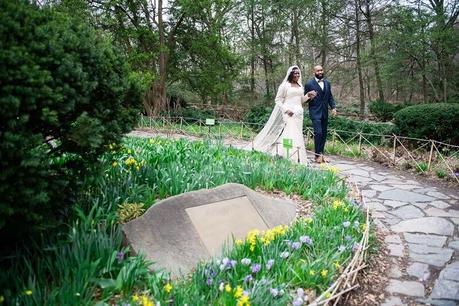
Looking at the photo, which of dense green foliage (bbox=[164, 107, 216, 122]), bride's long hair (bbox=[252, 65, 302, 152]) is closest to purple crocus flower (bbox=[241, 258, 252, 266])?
bride's long hair (bbox=[252, 65, 302, 152])

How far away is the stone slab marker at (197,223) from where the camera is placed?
9.17ft

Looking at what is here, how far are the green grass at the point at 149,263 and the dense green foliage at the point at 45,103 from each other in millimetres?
269

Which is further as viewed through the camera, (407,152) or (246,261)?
(407,152)

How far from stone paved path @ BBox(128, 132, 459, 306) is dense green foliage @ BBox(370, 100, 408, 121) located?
10.1m

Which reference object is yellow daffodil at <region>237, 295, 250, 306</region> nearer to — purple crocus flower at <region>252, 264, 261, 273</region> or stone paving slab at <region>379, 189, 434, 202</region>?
purple crocus flower at <region>252, 264, 261, 273</region>

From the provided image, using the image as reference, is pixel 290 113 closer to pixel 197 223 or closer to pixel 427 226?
pixel 427 226

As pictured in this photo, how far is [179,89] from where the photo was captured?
73.6ft

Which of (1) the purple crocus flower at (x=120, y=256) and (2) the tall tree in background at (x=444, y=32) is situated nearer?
(1) the purple crocus flower at (x=120, y=256)

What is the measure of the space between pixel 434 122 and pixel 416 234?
5199 millimetres

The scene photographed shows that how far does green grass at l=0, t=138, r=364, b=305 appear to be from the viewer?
2209 mm

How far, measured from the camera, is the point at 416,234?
13.4ft

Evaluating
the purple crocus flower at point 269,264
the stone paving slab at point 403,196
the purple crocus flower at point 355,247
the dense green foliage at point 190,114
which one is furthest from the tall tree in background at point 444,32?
the purple crocus flower at point 269,264

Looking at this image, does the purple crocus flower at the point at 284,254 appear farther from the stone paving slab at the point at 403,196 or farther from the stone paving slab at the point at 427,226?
the stone paving slab at the point at 403,196

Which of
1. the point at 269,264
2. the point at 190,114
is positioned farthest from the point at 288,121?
the point at 190,114
